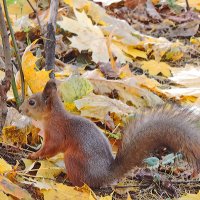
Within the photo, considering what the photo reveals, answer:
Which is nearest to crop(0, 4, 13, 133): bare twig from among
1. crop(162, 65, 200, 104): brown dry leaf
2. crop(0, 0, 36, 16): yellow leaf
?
crop(162, 65, 200, 104): brown dry leaf

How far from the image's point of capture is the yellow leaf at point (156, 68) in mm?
3402

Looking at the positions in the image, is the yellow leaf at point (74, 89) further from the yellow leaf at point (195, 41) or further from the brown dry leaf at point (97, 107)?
the yellow leaf at point (195, 41)

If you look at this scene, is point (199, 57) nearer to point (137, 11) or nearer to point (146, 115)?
point (137, 11)

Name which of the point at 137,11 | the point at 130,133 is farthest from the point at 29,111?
A: the point at 137,11

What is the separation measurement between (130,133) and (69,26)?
1447 mm

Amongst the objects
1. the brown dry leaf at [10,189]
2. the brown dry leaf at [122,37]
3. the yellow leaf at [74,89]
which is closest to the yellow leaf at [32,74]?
the yellow leaf at [74,89]

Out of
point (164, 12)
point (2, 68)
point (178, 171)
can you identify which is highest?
point (2, 68)

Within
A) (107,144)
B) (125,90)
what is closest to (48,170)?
(107,144)

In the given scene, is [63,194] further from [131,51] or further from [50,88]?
[131,51]

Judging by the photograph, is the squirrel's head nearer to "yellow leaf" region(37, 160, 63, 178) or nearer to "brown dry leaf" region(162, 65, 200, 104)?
"yellow leaf" region(37, 160, 63, 178)

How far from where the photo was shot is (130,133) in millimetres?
2096

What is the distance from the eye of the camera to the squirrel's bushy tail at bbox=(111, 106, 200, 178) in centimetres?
196

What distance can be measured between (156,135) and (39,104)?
17.7 inches

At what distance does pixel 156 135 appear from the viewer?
203 cm
